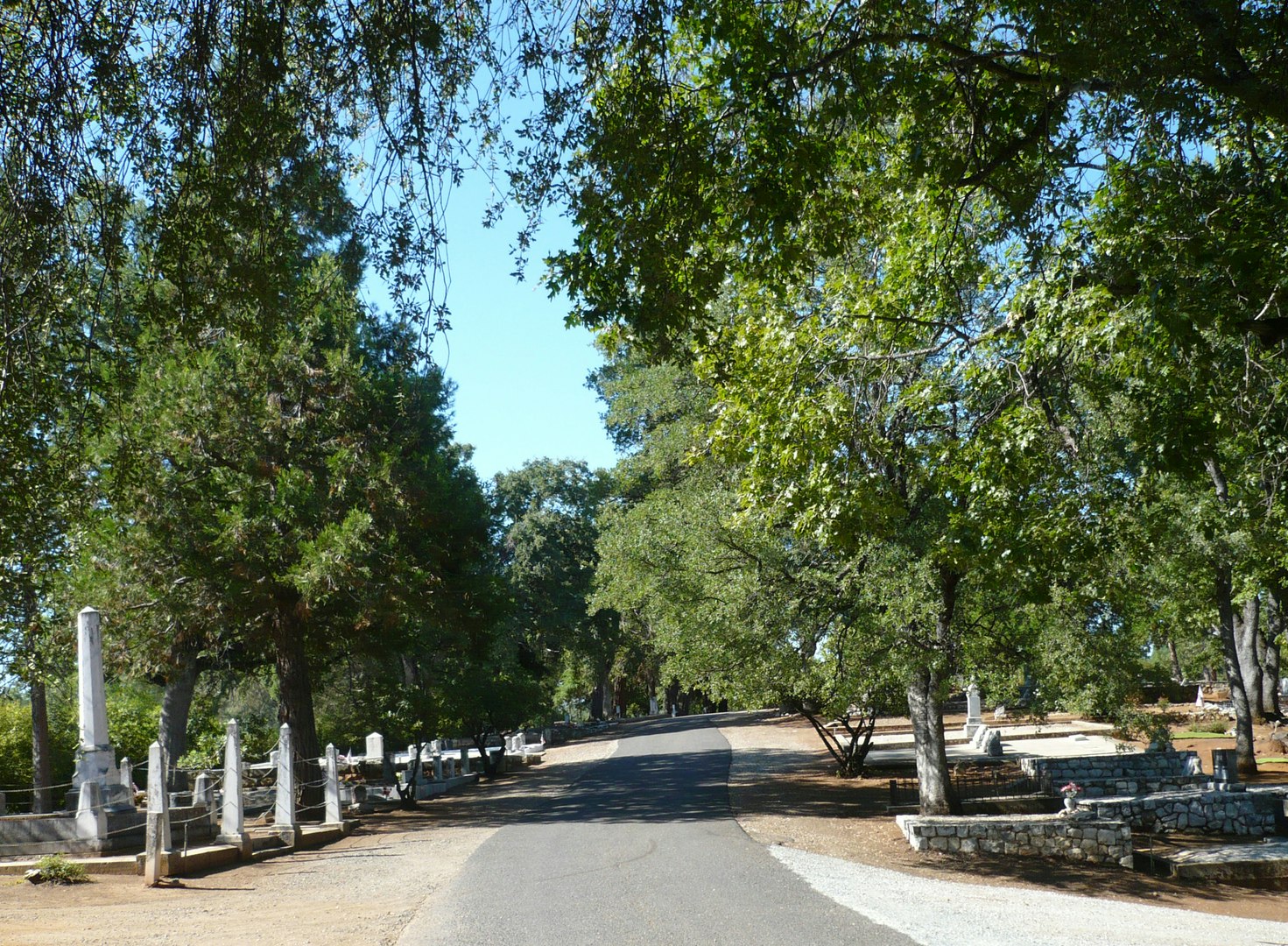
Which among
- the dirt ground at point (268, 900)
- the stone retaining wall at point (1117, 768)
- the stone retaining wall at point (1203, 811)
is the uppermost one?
the dirt ground at point (268, 900)

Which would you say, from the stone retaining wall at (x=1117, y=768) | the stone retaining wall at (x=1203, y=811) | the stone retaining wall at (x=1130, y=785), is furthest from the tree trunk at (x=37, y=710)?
the stone retaining wall at (x=1130, y=785)

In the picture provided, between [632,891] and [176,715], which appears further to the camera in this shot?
[176,715]

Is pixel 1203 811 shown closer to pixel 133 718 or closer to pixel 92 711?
pixel 92 711

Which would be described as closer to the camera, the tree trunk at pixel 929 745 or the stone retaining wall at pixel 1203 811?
the tree trunk at pixel 929 745

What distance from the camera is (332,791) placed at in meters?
→ 19.1

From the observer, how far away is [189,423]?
20109mm

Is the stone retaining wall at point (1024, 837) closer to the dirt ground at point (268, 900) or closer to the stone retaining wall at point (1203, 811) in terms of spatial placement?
the stone retaining wall at point (1203, 811)

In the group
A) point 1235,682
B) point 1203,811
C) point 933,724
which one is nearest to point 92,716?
point 933,724

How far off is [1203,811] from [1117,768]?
3415 millimetres

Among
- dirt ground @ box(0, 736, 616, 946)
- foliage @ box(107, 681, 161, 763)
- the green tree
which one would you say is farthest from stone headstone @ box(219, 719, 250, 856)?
the green tree

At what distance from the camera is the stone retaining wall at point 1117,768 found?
20.7 m

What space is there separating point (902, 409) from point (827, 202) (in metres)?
3.60

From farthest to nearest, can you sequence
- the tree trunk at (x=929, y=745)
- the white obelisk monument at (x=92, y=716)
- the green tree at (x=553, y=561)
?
1. the green tree at (x=553, y=561)
2. the tree trunk at (x=929, y=745)
3. the white obelisk monument at (x=92, y=716)

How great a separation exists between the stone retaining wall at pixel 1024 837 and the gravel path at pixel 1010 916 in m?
2.11
